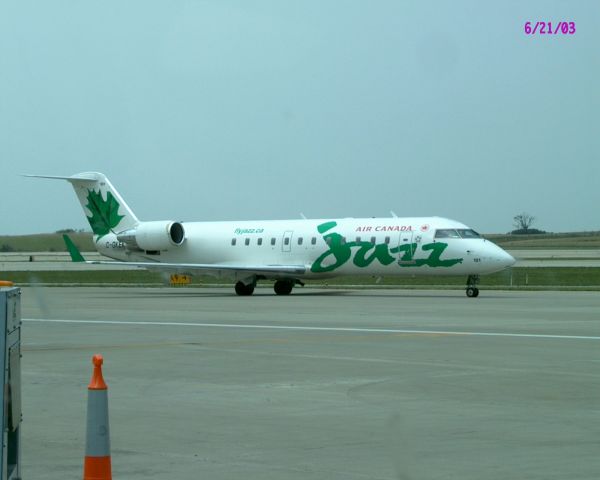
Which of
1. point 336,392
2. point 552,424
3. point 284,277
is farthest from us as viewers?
point 284,277

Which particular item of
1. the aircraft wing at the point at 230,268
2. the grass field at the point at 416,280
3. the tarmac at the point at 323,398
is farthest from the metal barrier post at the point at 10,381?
the grass field at the point at 416,280

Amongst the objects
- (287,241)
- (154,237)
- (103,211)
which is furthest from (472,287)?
(103,211)

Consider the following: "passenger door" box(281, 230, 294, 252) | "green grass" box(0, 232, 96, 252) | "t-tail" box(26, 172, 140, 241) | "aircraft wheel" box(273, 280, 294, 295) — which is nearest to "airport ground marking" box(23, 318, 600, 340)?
"passenger door" box(281, 230, 294, 252)

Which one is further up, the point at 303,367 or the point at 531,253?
the point at 531,253

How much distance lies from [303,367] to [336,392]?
2613 mm

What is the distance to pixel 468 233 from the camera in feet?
119

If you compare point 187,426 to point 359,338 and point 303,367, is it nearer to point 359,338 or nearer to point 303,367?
point 303,367

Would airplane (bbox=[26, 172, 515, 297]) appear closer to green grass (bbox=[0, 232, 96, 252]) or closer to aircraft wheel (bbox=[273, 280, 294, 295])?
aircraft wheel (bbox=[273, 280, 294, 295])

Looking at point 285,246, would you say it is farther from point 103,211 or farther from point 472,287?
point 103,211

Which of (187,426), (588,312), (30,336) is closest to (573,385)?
(187,426)

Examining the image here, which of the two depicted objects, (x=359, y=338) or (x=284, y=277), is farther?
(x=284, y=277)

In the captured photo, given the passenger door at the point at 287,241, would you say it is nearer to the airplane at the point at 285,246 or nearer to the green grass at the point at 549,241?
the airplane at the point at 285,246

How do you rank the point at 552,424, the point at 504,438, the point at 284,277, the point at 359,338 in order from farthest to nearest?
the point at 284,277 < the point at 359,338 < the point at 552,424 < the point at 504,438

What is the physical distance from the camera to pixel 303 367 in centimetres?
1537
